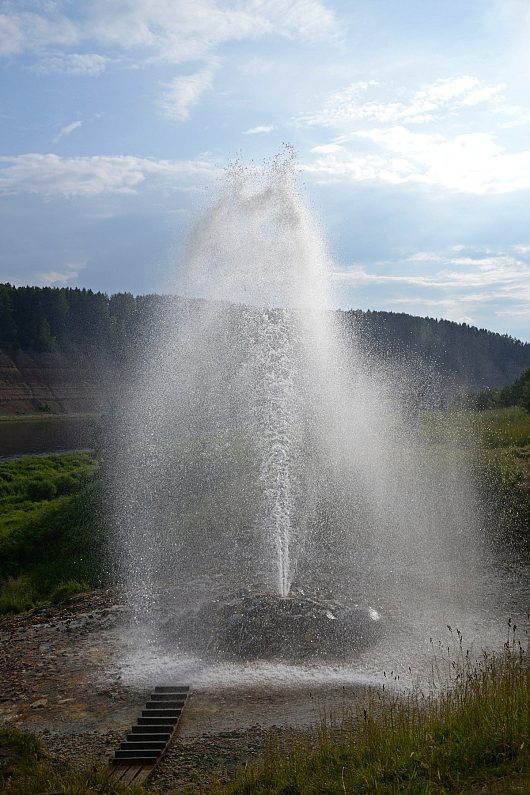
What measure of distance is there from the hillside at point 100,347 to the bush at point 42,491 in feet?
169

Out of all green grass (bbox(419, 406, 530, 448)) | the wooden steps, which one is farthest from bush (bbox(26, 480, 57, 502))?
the wooden steps

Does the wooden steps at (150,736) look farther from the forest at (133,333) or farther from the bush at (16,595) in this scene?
the forest at (133,333)

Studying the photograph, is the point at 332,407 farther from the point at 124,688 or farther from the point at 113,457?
the point at 124,688

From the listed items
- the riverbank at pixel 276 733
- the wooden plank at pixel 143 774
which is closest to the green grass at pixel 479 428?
the riverbank at pixel 276 733

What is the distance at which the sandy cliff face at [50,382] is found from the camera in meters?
84.5

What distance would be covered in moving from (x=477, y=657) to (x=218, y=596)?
17.0ft

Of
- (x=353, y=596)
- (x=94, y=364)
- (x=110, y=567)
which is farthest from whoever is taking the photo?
(x=94, y=364)

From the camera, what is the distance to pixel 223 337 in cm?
2788

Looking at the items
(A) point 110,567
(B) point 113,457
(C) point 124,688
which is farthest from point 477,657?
(B) point 113,457

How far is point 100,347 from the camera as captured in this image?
102562 mm

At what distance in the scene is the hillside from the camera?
3452 inches

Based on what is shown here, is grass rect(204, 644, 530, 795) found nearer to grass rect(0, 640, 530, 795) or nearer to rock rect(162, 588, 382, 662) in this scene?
grass rect(0, 640, 530, 795)

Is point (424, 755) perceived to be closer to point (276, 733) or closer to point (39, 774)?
point (276, 733)

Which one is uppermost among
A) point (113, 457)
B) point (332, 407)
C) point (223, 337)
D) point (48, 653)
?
point (223, 337)
